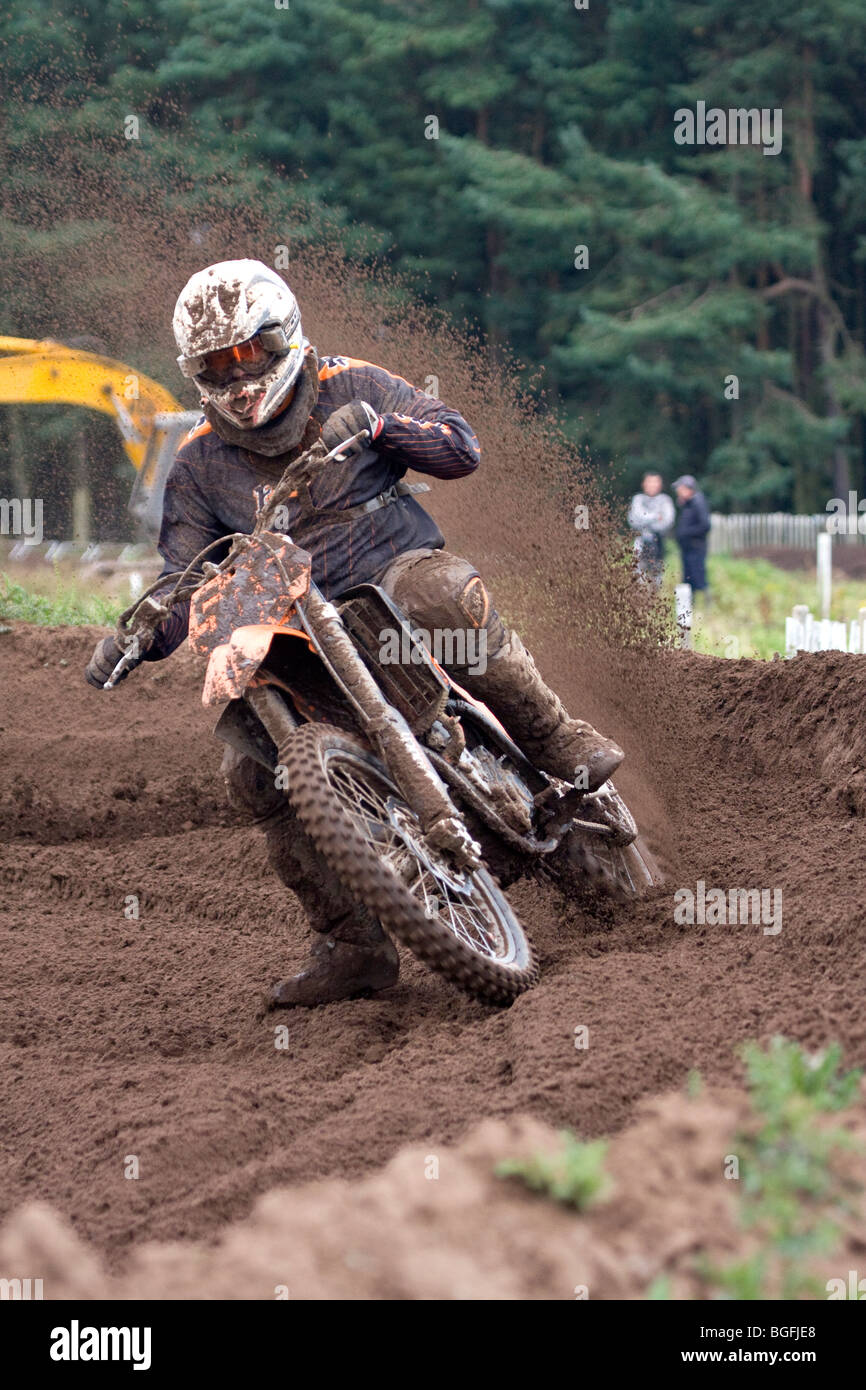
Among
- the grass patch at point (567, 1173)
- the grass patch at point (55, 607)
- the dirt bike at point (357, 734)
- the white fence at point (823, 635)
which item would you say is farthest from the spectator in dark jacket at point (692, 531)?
the grass patch at point (567, 1173)

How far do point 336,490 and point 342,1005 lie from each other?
1763mm

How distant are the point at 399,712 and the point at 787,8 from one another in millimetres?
27076

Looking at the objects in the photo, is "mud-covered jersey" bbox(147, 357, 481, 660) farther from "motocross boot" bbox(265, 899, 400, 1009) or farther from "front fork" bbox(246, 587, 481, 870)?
"motocross boot" bbox(265, 899, 400, 1009)

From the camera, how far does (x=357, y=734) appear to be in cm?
493

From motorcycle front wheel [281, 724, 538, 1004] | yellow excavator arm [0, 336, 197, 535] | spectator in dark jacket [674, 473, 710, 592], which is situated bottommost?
motorcycle front wheel [281, 724, 538, 1004]

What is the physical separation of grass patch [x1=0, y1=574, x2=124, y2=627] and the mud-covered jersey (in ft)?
30.1

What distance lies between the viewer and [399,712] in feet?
16.3

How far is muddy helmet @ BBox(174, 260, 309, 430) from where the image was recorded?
477 cm

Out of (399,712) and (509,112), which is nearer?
(399,712)

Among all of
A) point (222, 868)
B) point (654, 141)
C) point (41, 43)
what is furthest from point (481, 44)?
point (222, 868)

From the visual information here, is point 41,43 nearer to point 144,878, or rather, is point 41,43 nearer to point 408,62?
point 408,62

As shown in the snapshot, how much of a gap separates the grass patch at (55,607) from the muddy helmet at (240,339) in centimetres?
963

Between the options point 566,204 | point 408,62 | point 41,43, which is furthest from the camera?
point 408,62

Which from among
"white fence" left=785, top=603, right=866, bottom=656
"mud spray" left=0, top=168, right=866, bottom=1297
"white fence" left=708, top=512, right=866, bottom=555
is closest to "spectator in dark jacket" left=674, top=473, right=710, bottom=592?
"white fence" left=785, top=603, right=866, bottom=656
